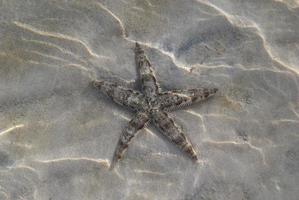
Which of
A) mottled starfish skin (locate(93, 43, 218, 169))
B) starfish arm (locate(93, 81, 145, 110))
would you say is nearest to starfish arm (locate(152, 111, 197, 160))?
mottled starfish skin (locate(93, 43, 218, 169))

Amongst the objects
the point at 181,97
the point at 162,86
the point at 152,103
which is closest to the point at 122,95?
the point at 152,103

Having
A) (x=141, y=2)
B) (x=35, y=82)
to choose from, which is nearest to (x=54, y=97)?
(x=35, y=82)

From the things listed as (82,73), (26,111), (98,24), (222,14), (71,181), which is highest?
(222,14)

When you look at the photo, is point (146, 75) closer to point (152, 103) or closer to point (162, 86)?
point (162, 86)

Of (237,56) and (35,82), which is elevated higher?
(237,56)

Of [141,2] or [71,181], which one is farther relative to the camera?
[141,2]

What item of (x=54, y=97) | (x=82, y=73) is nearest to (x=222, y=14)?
(x=82, y=73)

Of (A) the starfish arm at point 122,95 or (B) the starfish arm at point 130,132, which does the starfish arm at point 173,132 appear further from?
(A) the starfish arm at point 122,95

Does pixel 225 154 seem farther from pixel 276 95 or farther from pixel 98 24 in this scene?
pixel 98 24
